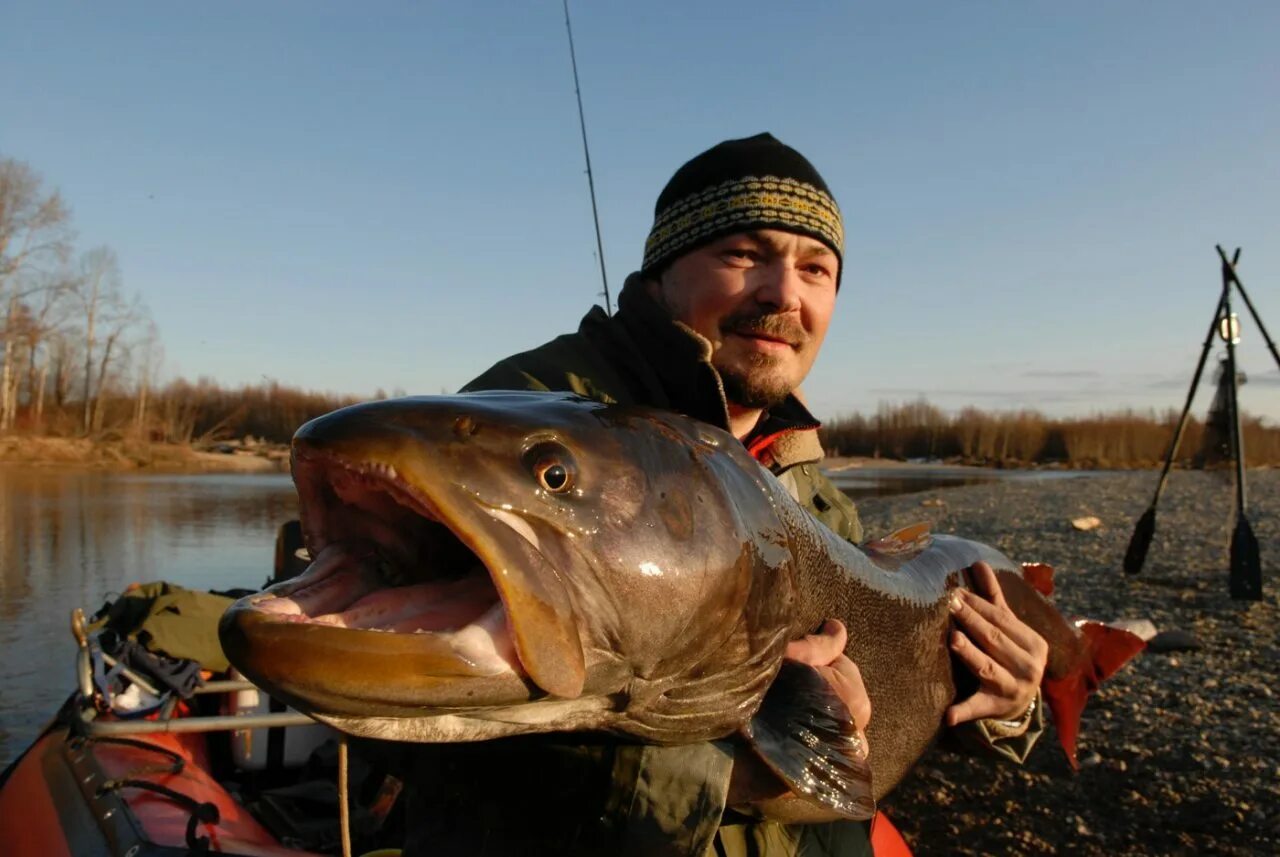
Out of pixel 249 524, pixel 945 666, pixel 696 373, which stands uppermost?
pixel 696 373

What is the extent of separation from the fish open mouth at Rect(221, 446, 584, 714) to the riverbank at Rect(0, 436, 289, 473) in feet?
132

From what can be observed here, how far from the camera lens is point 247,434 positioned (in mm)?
47844

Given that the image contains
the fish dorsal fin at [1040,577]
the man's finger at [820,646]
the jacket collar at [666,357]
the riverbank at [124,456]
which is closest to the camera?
the man's finger at [820,646]

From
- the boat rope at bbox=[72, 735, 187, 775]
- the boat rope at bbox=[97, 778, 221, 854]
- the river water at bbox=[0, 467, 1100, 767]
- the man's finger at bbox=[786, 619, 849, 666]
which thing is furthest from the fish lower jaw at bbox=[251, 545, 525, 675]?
the river water at bbox=[0, 467, 1100, 767]

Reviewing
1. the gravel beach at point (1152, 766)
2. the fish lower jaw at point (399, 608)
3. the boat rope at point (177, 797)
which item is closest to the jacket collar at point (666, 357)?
the fish lower jaw at point (399, 608)

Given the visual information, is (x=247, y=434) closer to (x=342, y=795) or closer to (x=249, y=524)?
(x=249, y=524)

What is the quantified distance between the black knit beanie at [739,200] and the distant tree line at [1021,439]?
44426mm

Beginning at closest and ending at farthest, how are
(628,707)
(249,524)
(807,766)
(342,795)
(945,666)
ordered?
(628,707) → (807,766) → (342,795) → (945,666) → (249,524)

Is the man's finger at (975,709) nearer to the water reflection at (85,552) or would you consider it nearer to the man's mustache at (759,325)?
the man's mustache at (759,325)

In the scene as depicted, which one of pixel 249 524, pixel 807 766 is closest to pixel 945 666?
pixel 807 766

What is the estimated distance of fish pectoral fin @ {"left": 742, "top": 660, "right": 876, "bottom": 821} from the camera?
66.4 inches

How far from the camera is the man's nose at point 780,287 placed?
274 centimetres

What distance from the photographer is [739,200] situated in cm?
283

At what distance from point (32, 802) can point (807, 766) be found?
3.51 meters
